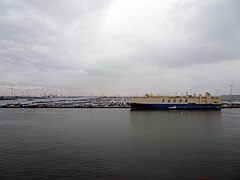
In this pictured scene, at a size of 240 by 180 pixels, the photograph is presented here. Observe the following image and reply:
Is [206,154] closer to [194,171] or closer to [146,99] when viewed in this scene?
[194,171]

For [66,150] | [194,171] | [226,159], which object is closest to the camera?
[194,171]

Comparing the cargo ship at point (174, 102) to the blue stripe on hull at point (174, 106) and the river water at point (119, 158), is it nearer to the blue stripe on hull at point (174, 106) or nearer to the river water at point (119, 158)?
the blue stripe on hull at point (174, 106)

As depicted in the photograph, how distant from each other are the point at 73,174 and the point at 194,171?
12.5ft

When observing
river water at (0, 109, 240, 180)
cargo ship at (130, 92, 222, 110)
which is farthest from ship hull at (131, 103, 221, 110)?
river water at (0, 109, 240, 180)

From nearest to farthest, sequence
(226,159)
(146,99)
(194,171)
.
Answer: (194,171)
(226,159)
(146,99)

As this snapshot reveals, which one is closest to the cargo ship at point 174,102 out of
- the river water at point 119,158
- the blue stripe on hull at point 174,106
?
the blue stripe on hull at point 174,106

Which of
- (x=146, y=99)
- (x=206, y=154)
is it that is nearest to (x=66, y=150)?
(x=206, y=154)

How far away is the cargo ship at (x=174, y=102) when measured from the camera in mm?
35719

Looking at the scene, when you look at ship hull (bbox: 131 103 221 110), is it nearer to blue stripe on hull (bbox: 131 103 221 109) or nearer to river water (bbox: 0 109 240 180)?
blue stripe on hull (bbox: 131 103 221 109)

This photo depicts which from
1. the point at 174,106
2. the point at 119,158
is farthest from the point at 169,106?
the point at 119,158

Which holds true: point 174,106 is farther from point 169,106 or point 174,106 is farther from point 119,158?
point 119,158

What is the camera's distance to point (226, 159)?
8219mm

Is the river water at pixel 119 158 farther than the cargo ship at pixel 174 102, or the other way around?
the cargo ship at pixel 174 102

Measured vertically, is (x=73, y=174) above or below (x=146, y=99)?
below
